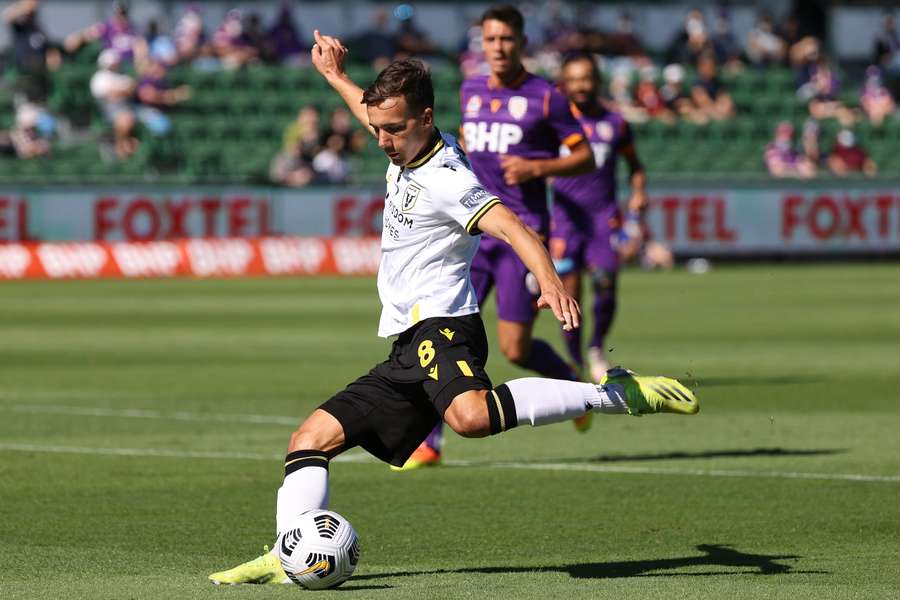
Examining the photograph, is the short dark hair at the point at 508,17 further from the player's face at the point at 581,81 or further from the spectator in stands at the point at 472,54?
the spectator in stands at the point at 472,54

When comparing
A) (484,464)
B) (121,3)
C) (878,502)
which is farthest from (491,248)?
(121,3)

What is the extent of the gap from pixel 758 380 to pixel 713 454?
15.0 ft

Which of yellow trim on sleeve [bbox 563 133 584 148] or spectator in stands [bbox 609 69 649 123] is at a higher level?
yellow trim on sleeve [bbox 563 133 584 148]

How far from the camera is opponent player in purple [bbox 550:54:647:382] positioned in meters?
13.4

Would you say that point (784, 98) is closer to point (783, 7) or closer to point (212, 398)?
point (783, 7)

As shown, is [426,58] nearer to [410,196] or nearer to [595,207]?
[595,207]

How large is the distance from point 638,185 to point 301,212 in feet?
56.0

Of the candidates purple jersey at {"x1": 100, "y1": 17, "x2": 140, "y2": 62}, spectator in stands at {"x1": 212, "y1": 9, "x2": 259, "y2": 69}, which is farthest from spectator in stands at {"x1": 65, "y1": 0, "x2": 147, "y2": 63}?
spectator in stands at {"x1": 212, "y1": 9, "x2": 259, "y2": 69}

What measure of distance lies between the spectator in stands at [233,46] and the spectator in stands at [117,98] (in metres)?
3.20

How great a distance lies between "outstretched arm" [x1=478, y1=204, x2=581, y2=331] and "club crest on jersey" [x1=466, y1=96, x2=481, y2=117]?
424cm

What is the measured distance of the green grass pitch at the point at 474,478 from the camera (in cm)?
677

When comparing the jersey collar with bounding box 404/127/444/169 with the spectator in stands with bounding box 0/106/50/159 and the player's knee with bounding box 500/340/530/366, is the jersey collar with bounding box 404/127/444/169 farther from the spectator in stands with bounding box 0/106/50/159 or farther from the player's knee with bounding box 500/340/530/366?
the spectator in stands with bounding box 0/106/50/159

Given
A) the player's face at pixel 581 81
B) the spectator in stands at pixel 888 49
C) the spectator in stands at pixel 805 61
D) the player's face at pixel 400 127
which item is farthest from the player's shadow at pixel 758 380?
the spectator in stands at pixel 888 49

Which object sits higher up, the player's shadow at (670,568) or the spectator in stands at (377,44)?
the spectator in stands at (377,44)
